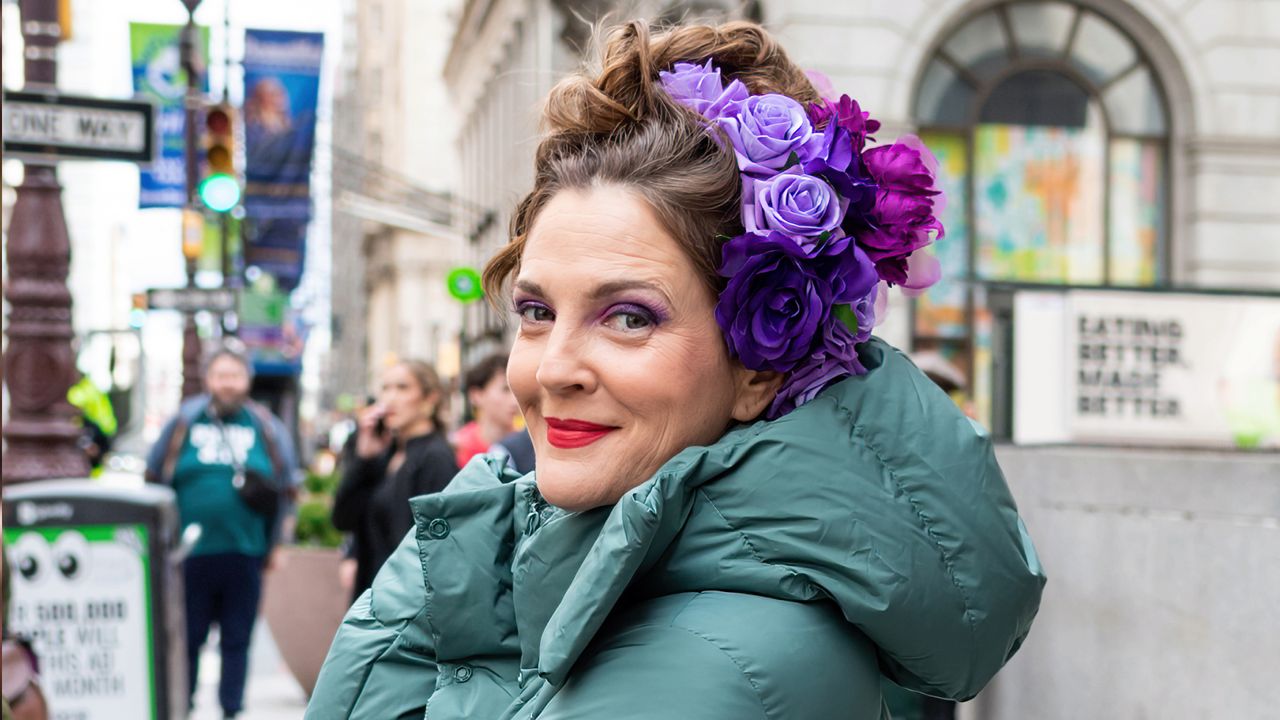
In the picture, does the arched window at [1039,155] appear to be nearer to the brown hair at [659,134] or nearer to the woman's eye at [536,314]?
the brown hair at [659,134]

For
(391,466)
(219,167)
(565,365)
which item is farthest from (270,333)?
(565,365)

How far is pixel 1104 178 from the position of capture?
732 inches

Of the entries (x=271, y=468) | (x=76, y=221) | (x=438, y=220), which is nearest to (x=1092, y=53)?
(x=271, y=468)

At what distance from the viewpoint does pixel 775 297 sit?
1.94m

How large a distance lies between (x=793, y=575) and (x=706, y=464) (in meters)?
0.17

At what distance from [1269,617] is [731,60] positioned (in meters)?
3.41

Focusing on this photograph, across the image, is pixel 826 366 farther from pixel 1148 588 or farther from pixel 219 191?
pixel 219 191

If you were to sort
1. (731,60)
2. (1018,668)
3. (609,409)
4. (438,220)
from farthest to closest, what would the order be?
1. (438,220)
2. (1018,668)
3. (731,60)
4. (609,409)

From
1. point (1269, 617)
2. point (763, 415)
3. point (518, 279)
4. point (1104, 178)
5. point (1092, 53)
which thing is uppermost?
point (1092, 53)

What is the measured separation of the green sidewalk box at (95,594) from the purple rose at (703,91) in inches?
223

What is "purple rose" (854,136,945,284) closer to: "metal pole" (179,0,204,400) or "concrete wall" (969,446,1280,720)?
"concrete wall" (969,446,1280,720)

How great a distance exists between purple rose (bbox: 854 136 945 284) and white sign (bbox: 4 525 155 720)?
5.72 metres

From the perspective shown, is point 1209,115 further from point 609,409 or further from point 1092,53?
point 609,409

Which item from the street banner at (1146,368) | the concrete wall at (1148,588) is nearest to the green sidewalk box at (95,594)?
the concrete wall at (1148,588)
